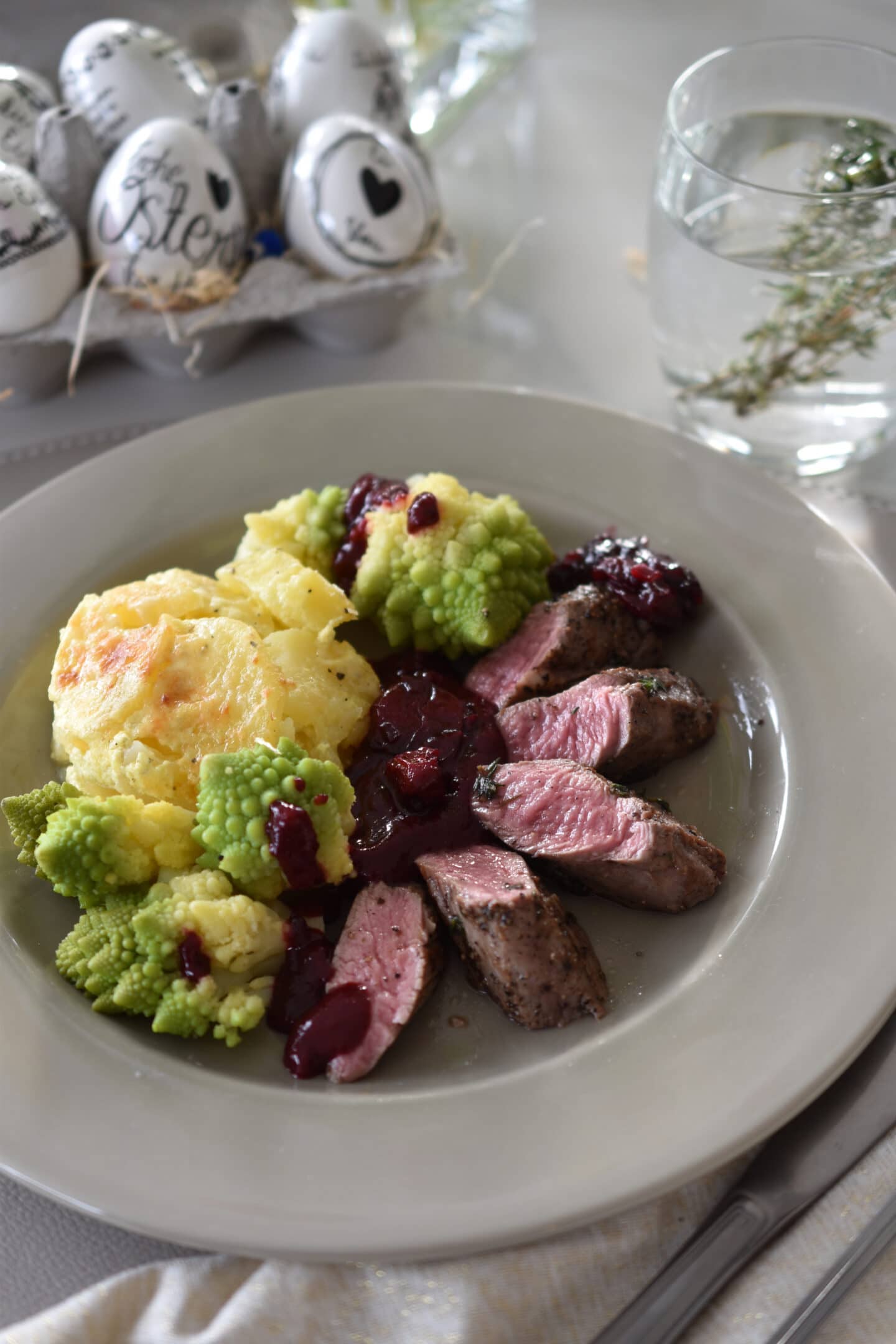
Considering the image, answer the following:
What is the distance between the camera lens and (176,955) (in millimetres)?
1758

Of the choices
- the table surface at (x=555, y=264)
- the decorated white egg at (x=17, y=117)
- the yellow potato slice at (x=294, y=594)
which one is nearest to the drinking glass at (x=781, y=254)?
the table surface at (x=555, y=264)

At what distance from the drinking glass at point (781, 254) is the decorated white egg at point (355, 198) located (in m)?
0.62

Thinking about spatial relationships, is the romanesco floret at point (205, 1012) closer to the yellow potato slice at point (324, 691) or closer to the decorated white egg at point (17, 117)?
the yellow potato slice at point (324, 691)

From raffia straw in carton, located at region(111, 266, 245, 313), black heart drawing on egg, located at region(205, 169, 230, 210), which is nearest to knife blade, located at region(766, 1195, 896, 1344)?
raffia straw in carton, located at region(111, 266, 245, 313)

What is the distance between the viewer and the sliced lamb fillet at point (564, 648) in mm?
2203

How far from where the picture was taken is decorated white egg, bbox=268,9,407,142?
310cm

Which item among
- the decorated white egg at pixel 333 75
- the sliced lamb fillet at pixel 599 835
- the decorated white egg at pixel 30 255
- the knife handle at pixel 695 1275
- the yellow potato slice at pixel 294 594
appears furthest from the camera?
the decorated white egg at pixel 333 75

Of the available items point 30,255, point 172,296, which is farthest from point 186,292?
point 30,255

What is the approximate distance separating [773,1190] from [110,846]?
111 cm

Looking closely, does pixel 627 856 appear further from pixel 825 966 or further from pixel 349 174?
pixel 349 174

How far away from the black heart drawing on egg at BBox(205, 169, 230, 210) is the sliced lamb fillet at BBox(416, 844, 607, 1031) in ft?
6.06

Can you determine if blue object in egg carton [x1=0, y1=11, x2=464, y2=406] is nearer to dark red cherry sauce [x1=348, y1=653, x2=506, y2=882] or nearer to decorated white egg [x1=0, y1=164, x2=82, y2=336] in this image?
decorated white egg [x1=0, y1=164, x2=82, y2=336]

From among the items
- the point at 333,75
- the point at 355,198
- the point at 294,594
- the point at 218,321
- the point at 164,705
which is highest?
the point at 333,75

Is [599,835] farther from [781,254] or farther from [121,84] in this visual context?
[121,84]
